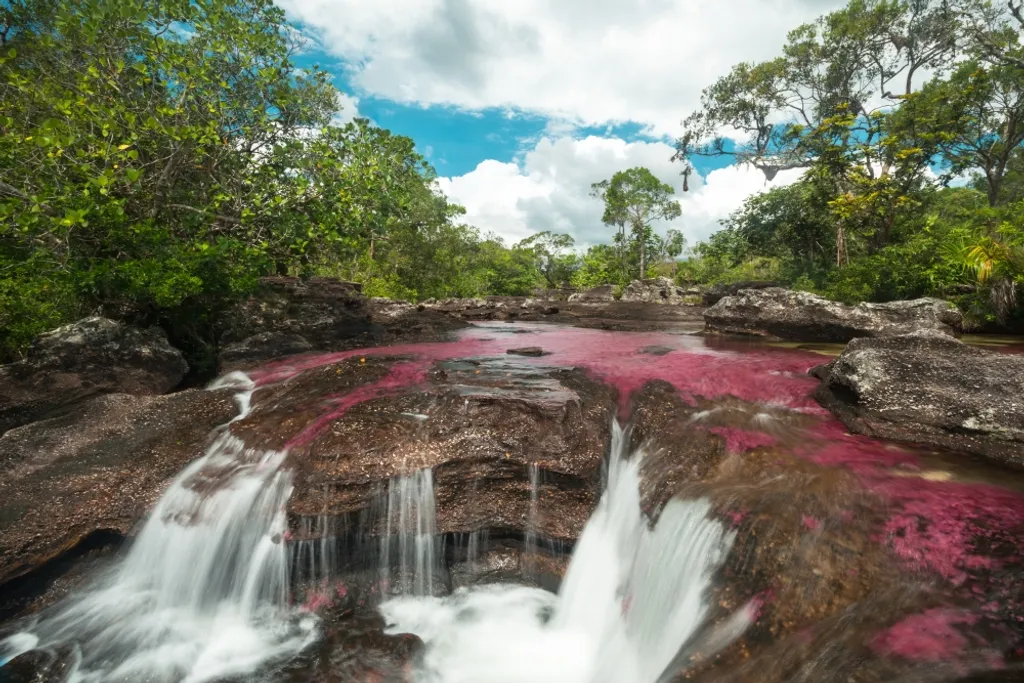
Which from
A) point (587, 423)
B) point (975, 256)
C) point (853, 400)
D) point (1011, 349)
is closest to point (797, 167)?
point (975, 256)

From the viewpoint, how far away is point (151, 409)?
636 cm

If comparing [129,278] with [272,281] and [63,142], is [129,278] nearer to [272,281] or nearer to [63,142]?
[63,142]

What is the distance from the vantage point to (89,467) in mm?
5184

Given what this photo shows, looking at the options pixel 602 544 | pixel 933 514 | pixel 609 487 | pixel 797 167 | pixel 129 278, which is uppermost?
pixel 797 167

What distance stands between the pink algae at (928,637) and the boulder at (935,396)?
9.35 feet

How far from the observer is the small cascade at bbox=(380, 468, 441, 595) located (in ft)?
15.6

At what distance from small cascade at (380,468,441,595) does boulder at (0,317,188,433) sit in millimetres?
5718

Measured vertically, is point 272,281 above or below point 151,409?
above

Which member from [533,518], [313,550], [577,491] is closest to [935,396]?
[577,491]

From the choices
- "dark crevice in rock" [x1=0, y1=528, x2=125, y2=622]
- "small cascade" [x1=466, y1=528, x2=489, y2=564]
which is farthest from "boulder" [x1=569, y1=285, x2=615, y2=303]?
"dark crevice in rock" [x1=0, y1=528, x2=125, y2=622]

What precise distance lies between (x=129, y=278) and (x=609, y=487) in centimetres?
850

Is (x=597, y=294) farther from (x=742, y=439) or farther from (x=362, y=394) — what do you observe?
(x=742, y=439)

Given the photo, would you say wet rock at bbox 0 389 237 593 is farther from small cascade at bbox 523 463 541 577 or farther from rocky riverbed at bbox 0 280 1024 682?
small cascade at bbox 523 463 541 577

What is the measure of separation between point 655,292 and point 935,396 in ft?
116
